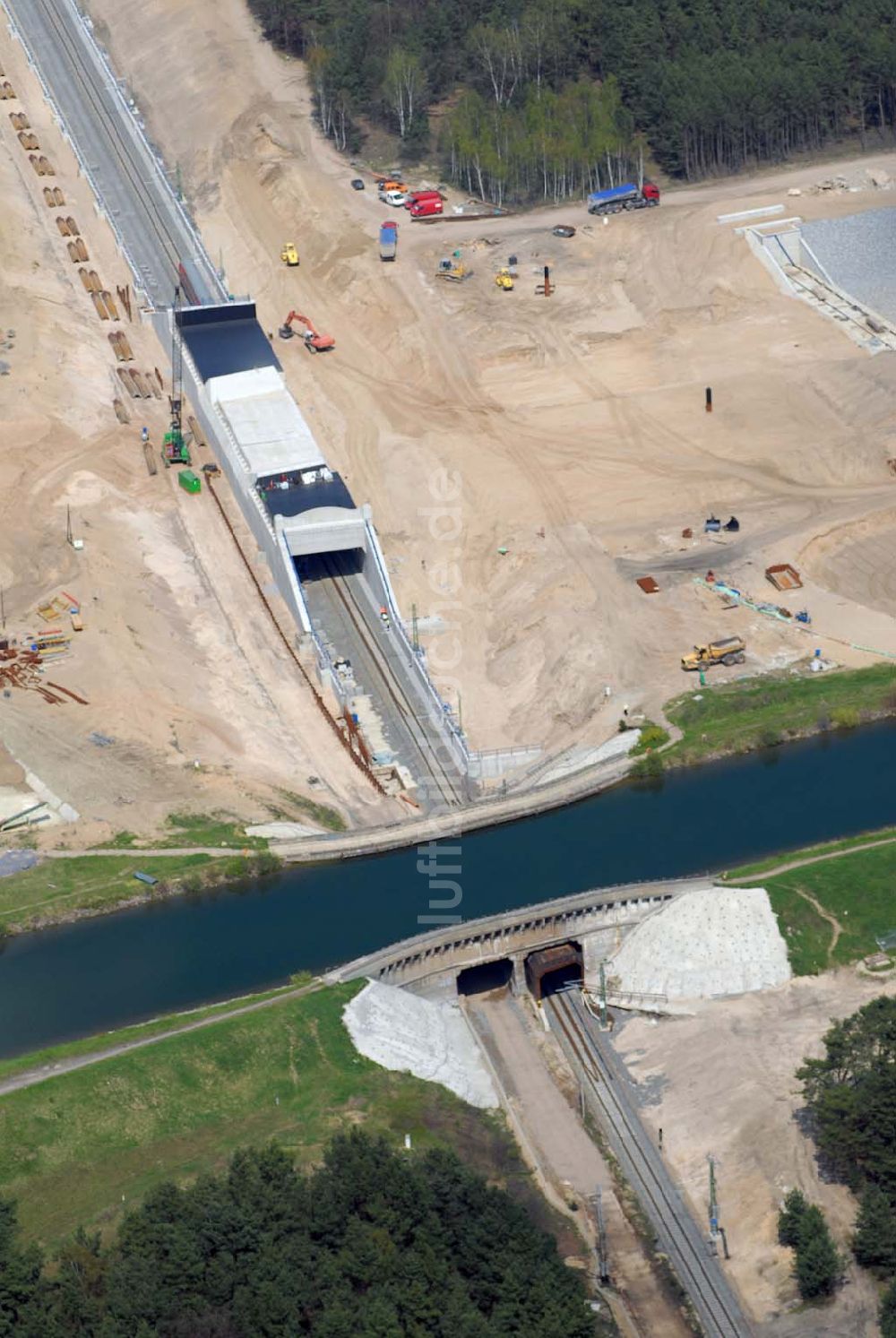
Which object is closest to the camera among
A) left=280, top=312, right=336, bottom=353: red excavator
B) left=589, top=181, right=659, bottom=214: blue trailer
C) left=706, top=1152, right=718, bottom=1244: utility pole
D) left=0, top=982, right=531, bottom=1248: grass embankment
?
left=0, top=982, right=531, bottom=1248: grass embankment

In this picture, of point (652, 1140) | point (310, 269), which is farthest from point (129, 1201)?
point (310, 269)

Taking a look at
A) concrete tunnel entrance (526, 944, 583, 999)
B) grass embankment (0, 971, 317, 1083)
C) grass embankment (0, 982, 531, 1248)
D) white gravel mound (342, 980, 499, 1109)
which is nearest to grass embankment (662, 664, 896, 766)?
concrete tunnel entrance (526, 944, 583, 999)

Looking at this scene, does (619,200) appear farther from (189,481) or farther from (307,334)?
(189,481)

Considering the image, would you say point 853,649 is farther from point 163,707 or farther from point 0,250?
point 0,250

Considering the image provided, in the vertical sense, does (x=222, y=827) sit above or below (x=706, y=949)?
above

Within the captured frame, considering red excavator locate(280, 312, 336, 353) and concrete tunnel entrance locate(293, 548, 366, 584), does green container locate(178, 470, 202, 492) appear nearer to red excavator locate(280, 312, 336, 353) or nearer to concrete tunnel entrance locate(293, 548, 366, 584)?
concrete tunnel entrance locate(293, 548, 366, 584)

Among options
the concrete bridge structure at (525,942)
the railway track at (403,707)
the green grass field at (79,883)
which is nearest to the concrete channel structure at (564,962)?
the concrete bridge structure at (525,942)

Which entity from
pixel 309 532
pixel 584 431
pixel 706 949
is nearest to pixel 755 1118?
pixel 706 949
